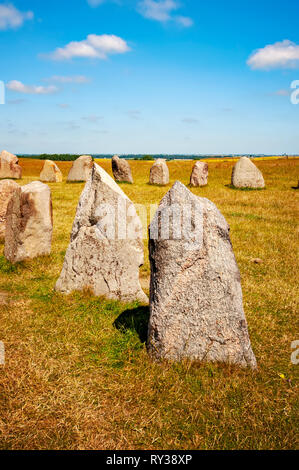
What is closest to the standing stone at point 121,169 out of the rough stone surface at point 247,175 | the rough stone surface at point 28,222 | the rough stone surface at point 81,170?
the rough stone surface at point 81,170

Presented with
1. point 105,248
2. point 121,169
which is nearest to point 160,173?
point 121,169

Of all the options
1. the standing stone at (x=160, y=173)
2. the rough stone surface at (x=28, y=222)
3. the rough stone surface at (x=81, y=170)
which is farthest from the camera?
the rough stone surface at (x=81, y=170)

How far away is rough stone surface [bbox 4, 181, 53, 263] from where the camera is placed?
7016 millimetres

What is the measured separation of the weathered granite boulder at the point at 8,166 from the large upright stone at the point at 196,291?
22719mm

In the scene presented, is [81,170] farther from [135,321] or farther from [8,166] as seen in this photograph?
[135,321]

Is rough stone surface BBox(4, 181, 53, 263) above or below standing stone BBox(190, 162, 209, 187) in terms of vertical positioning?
below

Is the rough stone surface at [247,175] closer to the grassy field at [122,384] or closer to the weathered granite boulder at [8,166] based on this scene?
the grassy field at [122,384]

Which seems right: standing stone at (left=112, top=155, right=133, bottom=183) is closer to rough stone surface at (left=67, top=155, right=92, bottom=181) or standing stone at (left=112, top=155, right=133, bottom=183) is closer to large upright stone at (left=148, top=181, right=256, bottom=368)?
rough stone surface at (left=67, top=155, right=92, bottom=181)

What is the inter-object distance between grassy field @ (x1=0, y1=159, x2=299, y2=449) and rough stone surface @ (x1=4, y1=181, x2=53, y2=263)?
1.17m

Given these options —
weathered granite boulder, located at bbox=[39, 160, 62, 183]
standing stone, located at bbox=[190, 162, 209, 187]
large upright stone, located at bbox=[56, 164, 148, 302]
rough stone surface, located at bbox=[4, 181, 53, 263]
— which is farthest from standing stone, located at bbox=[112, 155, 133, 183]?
large upright stone, located at bbox=[56, 164, 148, 302]

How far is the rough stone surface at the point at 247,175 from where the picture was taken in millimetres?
19312

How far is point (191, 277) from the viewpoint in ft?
12.1

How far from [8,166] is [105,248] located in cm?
2109

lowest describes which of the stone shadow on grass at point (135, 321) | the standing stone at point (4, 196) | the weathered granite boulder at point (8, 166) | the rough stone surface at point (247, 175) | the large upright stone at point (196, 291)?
the stone shadow on grass at point (135, 321)
